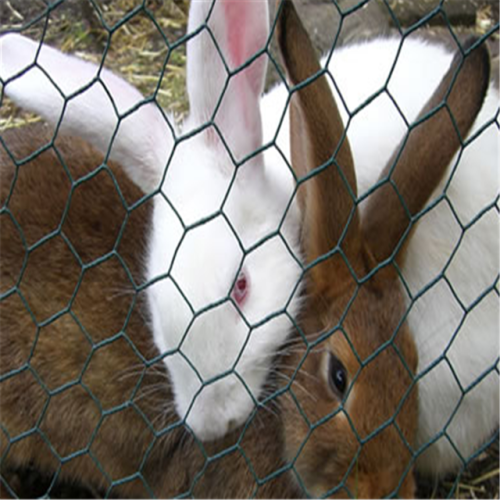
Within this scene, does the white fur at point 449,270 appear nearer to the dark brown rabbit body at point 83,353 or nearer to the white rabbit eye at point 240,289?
the white rabbit eye at point 240,289

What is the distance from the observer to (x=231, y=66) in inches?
78.0

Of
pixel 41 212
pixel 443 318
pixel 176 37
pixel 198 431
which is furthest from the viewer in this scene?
pixel 176 37

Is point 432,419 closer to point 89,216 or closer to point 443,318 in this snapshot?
point 443,318

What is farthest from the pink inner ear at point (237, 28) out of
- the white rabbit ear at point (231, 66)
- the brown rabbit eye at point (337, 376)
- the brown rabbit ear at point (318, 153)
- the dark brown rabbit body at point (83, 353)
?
the brown rabbit eye at point (337, 376)

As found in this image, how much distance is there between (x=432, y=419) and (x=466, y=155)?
0.59 meters

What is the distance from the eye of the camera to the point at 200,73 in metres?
1.98

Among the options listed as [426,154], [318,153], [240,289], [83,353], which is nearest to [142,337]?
[83,353]

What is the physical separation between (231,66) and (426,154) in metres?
0.42


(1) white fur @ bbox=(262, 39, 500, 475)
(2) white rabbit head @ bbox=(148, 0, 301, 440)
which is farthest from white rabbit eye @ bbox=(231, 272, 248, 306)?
(1) white fur @ bbox=(262, 39, 500, 475)

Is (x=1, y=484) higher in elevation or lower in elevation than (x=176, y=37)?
lower

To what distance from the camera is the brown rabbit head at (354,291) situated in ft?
6.10

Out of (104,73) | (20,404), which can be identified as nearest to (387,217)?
(104,73)

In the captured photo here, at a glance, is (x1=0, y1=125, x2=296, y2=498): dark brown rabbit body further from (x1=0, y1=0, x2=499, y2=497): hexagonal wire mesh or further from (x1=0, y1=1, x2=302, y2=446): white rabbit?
(x1=0, y1=1, x2=302, y2=446): white rabbit

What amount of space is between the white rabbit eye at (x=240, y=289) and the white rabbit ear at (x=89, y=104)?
0.37 m
